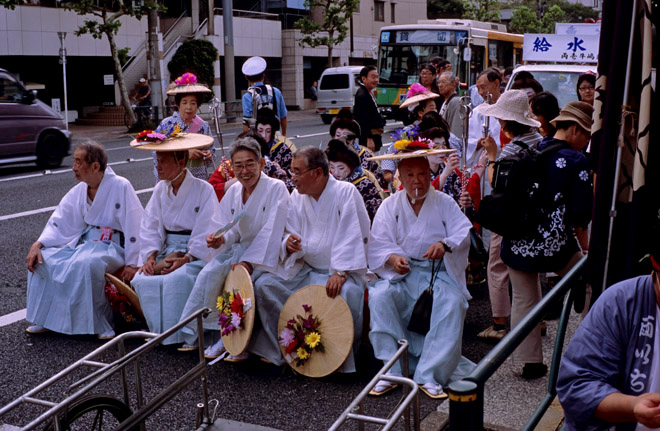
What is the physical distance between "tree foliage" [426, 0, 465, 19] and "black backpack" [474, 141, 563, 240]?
52.4 meters

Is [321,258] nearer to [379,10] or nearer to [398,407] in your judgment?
[398,407]

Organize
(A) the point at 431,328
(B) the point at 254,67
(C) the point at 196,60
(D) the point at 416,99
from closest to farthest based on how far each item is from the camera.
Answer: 1. (A) the point at 431,328
2. (D) the point at 416,99
3. (B) the point at 254,67
4. (C) the point at 196,60

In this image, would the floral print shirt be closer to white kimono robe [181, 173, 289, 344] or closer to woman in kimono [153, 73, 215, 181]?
white kimono robe [181, 173, 289, 344]

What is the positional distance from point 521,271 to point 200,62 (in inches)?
1036

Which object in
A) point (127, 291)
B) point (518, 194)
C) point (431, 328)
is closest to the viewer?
point (518, 194)

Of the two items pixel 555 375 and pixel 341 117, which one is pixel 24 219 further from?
pixel 555 375

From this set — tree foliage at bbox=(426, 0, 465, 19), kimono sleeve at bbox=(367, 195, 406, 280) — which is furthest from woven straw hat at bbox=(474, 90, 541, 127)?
tree foliage at bbox=(426, 0, 465, 19)

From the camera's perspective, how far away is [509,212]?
4316mm

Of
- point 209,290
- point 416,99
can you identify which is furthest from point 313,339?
point 416,99

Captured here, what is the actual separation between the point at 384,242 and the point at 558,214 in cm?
112

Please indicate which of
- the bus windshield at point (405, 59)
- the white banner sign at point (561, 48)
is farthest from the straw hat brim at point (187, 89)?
the bus windshield at point (405, 59)

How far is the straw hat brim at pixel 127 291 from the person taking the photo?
546cm

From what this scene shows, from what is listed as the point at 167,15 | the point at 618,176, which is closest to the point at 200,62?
the point at 167,15

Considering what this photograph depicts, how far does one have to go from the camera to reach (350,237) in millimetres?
4953
